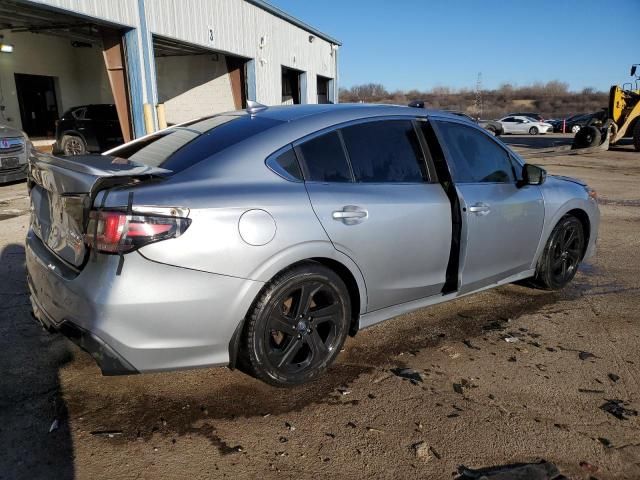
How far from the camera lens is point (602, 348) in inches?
139

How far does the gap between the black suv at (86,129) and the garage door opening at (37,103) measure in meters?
5.66

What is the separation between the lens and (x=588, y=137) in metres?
19.9

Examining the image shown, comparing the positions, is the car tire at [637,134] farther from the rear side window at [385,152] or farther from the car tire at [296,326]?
the car tire at [296,326]

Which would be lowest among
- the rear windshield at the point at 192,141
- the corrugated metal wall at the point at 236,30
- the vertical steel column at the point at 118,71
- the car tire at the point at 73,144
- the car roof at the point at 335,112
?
the car tire at the point at 73,144

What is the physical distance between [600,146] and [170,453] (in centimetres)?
2133

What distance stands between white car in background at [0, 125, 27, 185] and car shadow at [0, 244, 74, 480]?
729 cm

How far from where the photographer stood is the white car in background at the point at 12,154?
10.2 meters

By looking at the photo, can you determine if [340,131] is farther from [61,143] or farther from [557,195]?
[61,143]

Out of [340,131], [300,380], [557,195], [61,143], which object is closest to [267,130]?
[340,131]

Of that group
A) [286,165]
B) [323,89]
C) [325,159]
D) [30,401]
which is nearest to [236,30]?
[323,89]

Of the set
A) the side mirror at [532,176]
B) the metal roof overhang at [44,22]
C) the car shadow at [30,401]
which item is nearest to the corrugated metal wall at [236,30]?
the metal roof overhang at [44,22]

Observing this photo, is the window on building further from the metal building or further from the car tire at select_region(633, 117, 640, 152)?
the car tire at select_region(633, 117, 640, 152)

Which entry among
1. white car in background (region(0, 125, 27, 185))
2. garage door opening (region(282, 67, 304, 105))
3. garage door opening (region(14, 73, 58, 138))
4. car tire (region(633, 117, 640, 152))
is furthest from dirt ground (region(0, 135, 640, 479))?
garage door opening (region(282, 67, 304, 105))

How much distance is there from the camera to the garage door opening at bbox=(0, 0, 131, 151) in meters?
15.9
